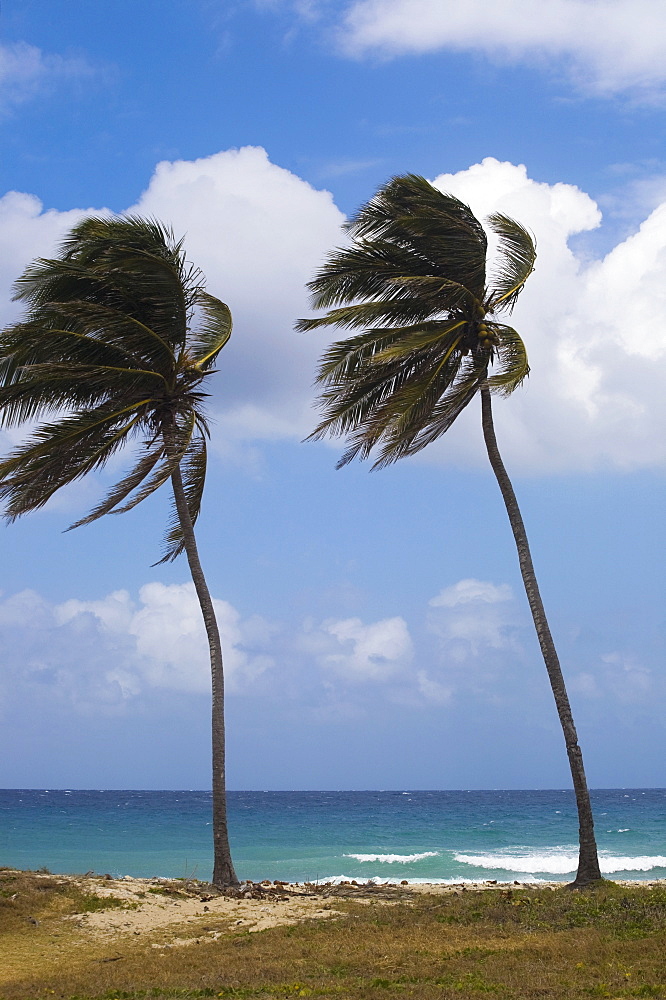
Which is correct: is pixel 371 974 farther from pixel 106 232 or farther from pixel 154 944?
pixel 106 232

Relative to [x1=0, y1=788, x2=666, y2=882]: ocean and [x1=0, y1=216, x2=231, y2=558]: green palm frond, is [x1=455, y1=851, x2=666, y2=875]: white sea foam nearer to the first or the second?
[x1=0, y1=788, x2=666, y2=882]: ocean

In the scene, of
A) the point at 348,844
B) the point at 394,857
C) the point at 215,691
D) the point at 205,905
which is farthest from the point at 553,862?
the point at 205,905

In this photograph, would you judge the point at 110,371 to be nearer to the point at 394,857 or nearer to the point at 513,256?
the point at 513,256

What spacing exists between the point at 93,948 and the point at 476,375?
10.6 metres

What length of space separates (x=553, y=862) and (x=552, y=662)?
19511 millimetres

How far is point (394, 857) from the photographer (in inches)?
1356

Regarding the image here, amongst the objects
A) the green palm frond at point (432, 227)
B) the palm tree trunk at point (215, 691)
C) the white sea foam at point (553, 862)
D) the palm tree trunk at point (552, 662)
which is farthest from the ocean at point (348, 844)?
the green palm frond at point (432, 227)

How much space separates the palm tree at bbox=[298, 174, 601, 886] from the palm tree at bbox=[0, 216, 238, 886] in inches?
99.4

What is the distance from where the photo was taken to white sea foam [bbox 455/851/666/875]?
29.2 metres

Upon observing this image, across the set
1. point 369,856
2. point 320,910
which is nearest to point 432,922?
point 320,910

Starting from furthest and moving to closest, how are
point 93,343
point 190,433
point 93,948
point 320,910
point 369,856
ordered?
1. point 369,856
2. point 190,433
3. point 93,343
4. point 320,910
5. point 93,948

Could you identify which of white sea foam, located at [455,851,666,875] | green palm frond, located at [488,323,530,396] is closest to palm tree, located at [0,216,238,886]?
green palm frond, located at [488,323,530,396]

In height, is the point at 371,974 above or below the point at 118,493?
below

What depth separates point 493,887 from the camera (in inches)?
585
